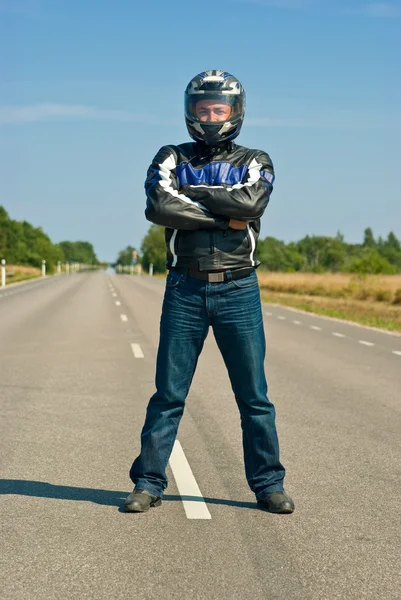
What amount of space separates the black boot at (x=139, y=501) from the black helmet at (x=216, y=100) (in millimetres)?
1850

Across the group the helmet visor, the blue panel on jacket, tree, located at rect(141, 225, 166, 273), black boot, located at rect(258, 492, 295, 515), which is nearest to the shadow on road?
black boot, located at rect(258, 492, 295, 515)

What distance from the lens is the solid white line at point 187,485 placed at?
15.3 feet

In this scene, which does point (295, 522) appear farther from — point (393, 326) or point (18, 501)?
point (393, 326)

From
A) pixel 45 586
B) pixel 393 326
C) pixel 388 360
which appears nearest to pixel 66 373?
pixel 388 360

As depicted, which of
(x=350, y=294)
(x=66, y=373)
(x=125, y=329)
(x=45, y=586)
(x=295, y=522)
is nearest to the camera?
(x=45, y=586)

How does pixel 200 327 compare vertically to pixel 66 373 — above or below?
above

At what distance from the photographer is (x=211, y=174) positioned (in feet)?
14.7

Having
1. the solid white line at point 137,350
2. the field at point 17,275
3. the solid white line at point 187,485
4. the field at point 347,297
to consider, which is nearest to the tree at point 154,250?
the field at point 17,275

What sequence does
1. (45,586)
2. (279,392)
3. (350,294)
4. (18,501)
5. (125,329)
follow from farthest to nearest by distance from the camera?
(350,294) → (125,329) → (279,392) → (18,501) → (45,586)

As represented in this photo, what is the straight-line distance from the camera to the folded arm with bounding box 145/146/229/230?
431cm

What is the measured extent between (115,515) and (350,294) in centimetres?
3517

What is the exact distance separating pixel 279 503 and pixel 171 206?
5.36ft

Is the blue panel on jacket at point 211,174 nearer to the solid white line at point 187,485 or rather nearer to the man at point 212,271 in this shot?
the man at point 212,271

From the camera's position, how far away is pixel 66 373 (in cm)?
1067
